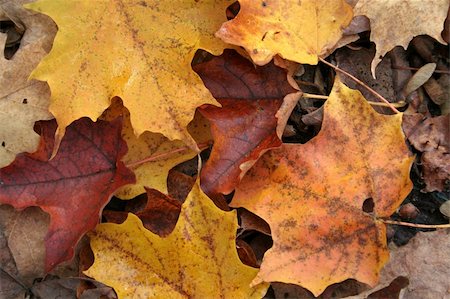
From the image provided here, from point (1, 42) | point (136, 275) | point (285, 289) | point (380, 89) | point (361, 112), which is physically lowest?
point (285, 289)

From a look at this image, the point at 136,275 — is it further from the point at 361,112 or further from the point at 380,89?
the point at 380,89

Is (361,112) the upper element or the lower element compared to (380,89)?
upper

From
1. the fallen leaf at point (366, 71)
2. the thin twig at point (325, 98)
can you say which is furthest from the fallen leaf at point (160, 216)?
the fallen leaf at point (366, 71)

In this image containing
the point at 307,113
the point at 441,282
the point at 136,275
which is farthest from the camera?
the point at 307,113

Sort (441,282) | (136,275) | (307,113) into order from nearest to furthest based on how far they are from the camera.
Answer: (136,275), (441,282), (307,113)

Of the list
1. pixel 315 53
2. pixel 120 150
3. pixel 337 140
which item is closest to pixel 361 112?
pixel 337 140

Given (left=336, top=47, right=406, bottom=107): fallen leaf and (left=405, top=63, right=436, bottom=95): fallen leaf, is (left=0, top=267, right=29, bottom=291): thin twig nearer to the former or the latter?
(left=336, top=47, right=406, bottom=107): fallen leaf

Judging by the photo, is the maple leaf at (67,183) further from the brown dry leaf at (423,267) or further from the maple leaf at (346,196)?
the brown dry leaf at (423,267)

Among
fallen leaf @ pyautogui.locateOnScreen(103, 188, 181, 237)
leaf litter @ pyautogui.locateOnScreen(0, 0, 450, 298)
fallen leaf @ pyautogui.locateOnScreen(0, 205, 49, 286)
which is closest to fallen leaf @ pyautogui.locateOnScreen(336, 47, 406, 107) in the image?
leaf litter @ pyautogui.locateOnScreen(0, 0, 450, 298)
